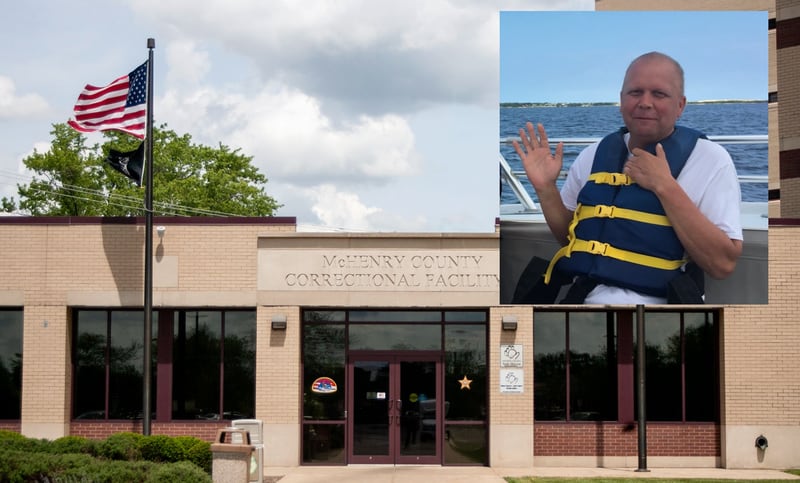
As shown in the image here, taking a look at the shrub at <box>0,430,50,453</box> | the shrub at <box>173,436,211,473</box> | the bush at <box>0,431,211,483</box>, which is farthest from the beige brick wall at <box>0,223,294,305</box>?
the shrub at <box>173,436,211,473</box>

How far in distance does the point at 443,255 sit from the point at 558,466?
5.55 m

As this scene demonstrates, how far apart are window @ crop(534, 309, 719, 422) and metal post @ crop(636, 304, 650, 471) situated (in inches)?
37.5

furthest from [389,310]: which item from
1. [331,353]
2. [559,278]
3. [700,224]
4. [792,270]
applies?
[792,270]

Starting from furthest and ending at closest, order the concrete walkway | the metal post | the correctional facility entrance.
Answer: the correctional facility entrance
the metal post
the concrete walkway

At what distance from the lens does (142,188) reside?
5997 cm

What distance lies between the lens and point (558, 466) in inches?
1006

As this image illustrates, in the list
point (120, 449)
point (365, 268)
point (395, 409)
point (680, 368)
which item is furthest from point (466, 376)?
point (120, 449)

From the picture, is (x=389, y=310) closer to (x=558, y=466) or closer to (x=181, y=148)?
(x=558, y=466)

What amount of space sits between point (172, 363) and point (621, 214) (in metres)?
11.0

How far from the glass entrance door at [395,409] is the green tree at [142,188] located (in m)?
32.3

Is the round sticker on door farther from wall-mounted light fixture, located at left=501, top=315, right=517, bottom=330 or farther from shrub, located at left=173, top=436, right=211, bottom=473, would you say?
shrub, located at left=173, top=436, right=211, bottom=473

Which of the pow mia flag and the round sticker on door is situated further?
the round sticker on door

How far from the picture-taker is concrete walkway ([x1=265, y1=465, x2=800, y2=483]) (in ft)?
75.3

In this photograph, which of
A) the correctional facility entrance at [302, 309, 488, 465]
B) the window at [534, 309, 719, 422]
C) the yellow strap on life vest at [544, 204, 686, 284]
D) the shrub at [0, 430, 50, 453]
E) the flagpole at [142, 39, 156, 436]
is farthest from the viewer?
the window at [534, 309, 719, 422]
